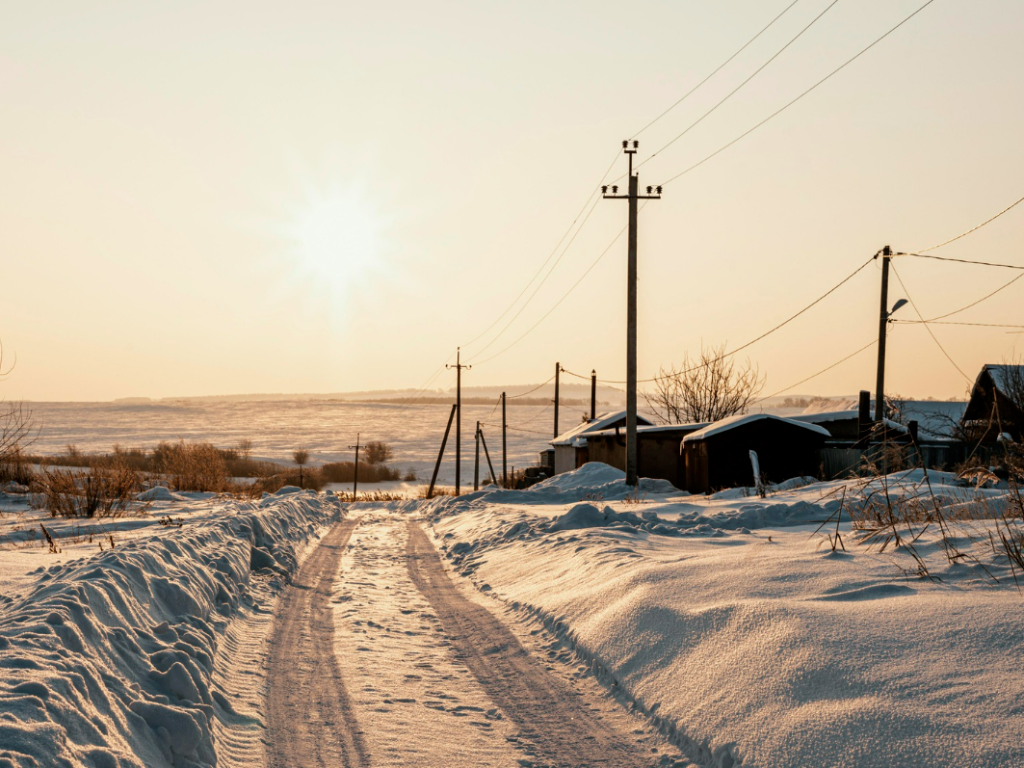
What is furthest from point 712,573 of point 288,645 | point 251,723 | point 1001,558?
point 251,723

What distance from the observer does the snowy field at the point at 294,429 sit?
3789 inches

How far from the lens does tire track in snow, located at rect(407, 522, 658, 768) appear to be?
5258 millimetres

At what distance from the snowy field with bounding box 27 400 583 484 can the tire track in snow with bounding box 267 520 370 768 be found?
218 feet

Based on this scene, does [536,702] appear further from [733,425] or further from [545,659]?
[733,425]

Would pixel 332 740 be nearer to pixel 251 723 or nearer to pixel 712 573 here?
pixel 251 723

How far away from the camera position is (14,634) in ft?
17.2

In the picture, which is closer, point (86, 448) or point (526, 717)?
point (526, 717)

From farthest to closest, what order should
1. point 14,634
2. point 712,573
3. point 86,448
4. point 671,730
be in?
point 86,448 → point 712,573 → point 671,730 → point 14,634

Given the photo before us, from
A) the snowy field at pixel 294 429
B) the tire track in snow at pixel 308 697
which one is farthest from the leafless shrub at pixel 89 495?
the snowy field at pixel 294 429

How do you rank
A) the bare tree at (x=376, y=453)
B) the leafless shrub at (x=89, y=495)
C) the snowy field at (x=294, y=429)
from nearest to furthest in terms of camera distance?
1. the leafless shrub at (x=89, y=495)
2. the bare tree at (x=376, y=453)
3. the snowy field at (x=294, y=429)

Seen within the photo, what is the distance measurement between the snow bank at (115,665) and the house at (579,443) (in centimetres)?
3188

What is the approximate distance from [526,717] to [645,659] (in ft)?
4.69

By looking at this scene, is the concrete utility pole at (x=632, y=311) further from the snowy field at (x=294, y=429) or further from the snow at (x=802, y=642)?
the snowy field at (x=294, y=429)

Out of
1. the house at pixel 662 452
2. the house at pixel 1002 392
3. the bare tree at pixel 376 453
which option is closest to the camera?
the house at pixel 662 452
